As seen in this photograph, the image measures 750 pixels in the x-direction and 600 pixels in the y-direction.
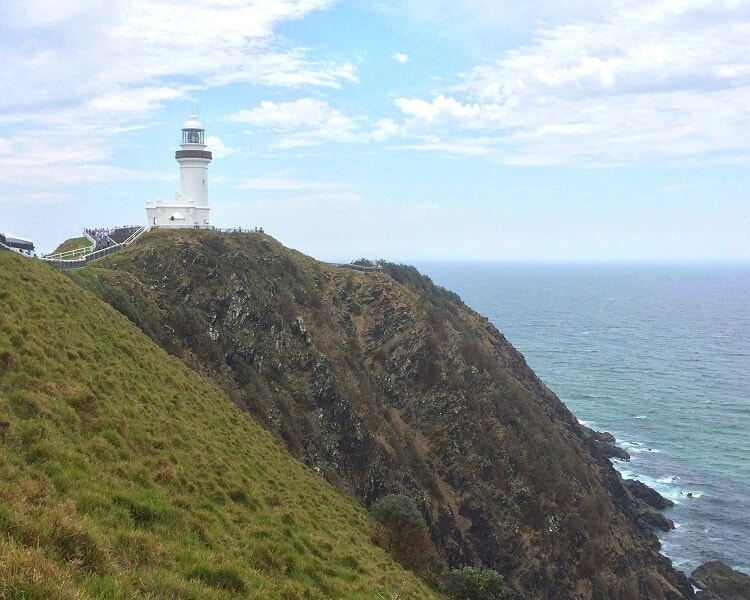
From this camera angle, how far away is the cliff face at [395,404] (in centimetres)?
4184

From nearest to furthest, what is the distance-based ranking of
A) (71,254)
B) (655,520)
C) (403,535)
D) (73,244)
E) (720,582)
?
(403,535) < (71,254) < (720,582) < (73,244) < (655,520)

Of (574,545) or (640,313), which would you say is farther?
(640,313)

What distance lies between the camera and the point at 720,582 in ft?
158

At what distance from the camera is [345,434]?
146 ft

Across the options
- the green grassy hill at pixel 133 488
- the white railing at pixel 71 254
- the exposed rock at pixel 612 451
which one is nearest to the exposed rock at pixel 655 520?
the exposed rock at pixel 612 451

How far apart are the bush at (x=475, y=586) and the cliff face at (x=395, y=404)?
1406 centimetres

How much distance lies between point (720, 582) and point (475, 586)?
3338 cm

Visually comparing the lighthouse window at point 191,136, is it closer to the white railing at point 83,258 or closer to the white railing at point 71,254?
the white railing at point 83,258

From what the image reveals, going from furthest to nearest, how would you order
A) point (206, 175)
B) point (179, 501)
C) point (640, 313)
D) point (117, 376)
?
point (640, 313), point (206, 175), point (117, 376), point (179, 501)

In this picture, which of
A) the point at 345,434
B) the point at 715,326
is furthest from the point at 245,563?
the point at 715,326

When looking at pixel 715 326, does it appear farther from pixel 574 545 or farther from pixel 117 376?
pixel 117 376

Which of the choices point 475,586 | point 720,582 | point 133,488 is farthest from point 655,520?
point 133,488

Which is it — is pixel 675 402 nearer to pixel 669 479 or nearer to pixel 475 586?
pixel 669 479

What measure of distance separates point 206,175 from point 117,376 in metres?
44.1
